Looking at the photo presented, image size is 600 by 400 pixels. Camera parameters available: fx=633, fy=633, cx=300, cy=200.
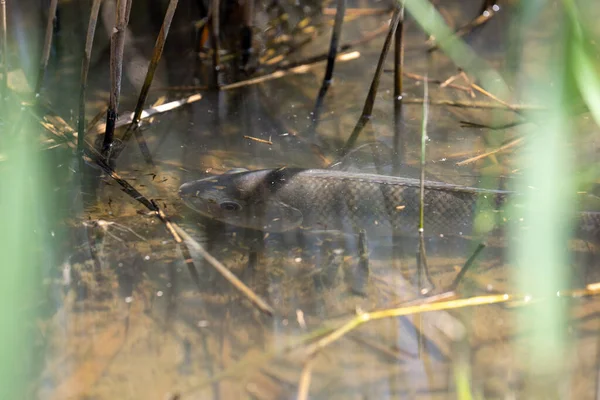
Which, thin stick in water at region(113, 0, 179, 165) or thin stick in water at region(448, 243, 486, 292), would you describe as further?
thin stick in water at region(113, 0, 179, 165)

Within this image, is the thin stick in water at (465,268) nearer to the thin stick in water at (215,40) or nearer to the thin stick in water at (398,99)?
the thin stick in water at (398,99)

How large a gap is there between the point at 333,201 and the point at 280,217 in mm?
312

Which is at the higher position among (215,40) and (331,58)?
(215,40)

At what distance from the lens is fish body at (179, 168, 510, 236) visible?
135 inches

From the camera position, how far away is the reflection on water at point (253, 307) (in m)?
2.44

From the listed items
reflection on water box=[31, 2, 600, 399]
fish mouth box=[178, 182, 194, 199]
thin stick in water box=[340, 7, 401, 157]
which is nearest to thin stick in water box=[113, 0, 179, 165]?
reflection on water box=[31, 2, 600, 399]

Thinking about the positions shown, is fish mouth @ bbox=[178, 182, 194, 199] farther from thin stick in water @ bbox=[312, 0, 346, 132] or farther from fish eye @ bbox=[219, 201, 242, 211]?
thin stick in water @ bbox=[312, 0, 346, 132]

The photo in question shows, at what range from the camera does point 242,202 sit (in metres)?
3.62

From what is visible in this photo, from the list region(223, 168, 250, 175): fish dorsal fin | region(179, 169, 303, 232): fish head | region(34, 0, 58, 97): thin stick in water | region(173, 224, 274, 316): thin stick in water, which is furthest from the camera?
region(34, 0, 58, 97): thin stick in water

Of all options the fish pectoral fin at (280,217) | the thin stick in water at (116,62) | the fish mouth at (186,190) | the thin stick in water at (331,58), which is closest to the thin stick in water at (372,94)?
the thin stick in water at (331,58)

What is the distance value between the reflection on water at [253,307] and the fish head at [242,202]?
8 cm

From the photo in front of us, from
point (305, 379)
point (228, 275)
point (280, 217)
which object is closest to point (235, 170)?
point (280, 217)

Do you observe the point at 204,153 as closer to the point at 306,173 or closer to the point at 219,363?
the point at 306,173

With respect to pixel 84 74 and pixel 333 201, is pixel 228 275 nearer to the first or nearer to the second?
pixel 333 201
